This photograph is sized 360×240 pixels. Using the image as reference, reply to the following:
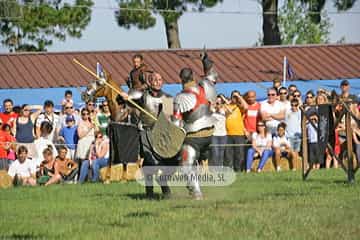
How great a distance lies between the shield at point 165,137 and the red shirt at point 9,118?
651 cm

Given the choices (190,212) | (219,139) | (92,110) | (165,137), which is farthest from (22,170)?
(190,212)

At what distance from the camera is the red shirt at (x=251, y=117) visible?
2233cm

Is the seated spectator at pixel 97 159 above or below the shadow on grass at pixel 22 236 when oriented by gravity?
above

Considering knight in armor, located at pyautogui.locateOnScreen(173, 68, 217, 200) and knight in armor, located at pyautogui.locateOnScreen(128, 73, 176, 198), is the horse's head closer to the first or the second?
knight in armor, located at pyautogui.locateOnScreen(128, 73, 176, 198)

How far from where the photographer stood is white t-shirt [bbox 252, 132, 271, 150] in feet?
72.7

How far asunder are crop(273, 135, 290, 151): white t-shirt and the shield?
7.04m

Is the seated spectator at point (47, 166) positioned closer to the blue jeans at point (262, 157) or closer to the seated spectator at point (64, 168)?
the seated spectator at point (64, 168)

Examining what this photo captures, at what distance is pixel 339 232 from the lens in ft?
35.2

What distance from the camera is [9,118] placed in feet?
70.8

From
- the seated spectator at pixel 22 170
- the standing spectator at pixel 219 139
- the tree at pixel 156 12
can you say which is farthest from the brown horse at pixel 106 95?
the tree at pixel 156 12

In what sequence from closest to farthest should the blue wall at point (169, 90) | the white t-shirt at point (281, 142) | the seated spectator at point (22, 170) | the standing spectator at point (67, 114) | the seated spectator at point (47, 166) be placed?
the seated spectator at point (22, 170), the seated spectator at point (47, 166), the standing spectator at point (67, 114), the white t-shirt at point (281, 142), the blue wall at point (169, 90)

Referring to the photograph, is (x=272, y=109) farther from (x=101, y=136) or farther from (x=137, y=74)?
(x=137, y=74)

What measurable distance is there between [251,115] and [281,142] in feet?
2.74

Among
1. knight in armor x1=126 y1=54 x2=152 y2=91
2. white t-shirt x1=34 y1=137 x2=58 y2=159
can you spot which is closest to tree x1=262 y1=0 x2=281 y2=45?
white t-shirt x1=34 y1=137 x2=58 y2=159
